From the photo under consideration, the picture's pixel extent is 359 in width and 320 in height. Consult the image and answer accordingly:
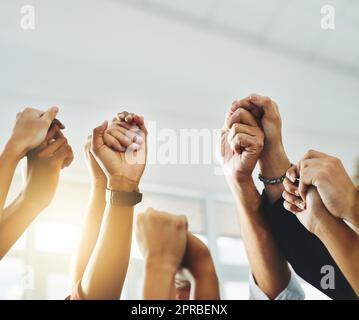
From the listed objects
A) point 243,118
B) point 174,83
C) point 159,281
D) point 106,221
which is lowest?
point 159,281

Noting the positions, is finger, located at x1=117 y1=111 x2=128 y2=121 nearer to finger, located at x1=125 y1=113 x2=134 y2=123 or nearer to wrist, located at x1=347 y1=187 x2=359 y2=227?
finger, located at x1=125 y1=113 x2=134 y2=123

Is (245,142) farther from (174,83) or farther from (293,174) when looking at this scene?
(174,83)

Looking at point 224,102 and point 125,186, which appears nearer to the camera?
point 125,186

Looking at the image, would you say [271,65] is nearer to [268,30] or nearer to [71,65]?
[268,30]

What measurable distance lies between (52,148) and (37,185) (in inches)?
3.7

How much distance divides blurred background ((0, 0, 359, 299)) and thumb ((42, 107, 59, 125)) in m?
0.02

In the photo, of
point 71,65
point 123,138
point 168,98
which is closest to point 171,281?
point 123,138

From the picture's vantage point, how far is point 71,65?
3.77 ft

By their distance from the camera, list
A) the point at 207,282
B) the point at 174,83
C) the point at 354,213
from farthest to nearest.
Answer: the point at 174,83
the point at 207,282
the point at 354,213

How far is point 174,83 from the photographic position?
45.6 inches

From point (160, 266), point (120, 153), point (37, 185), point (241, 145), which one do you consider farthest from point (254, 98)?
point (37, 185)

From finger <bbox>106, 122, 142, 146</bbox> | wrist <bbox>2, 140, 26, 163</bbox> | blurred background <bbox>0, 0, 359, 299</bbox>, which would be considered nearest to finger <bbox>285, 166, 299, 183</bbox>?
blurred background <bbox>0, 0, 359, 299</bbox>

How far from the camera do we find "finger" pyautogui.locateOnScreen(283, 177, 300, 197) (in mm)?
976
